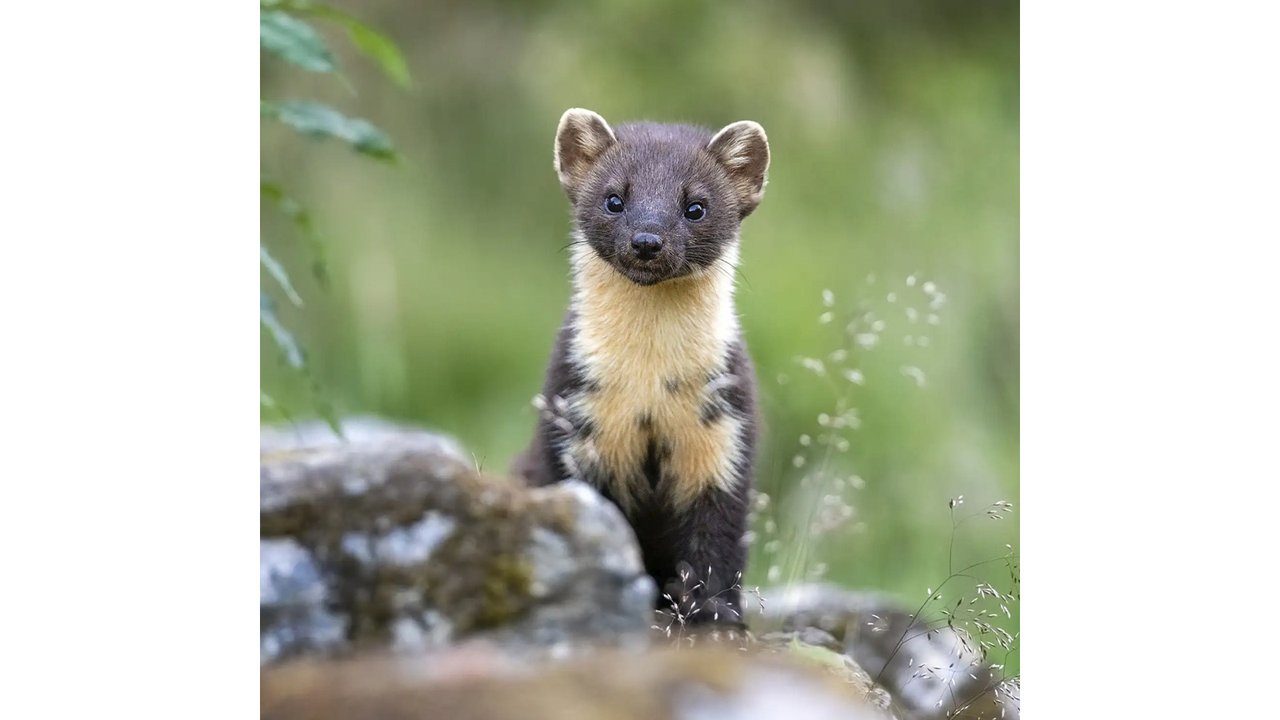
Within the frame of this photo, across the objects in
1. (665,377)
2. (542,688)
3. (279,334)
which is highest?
(279,334)

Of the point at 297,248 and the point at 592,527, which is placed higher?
the point at 297,248

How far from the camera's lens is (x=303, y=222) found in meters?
4.54

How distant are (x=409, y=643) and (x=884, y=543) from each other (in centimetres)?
215

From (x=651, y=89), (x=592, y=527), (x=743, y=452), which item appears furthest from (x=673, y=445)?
(x=651, y=89)

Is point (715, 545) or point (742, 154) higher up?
point (742, 154)

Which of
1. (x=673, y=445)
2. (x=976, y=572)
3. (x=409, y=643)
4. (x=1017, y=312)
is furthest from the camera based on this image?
(x=1017, y=312)

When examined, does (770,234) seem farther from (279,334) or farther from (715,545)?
(279,334)

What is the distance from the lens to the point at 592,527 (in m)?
3.38

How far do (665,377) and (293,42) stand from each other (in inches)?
66.6

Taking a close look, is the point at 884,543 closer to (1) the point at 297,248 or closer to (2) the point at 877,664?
(2) the point at 877,664

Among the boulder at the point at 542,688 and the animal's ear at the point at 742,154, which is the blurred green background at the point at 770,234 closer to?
the animal's ear at the point at 742,154

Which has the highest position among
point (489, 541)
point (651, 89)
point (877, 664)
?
point (651, 89)

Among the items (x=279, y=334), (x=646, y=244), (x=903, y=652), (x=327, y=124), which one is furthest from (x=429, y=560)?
(x=903, y=652)

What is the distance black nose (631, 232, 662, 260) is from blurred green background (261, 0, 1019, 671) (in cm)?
77
